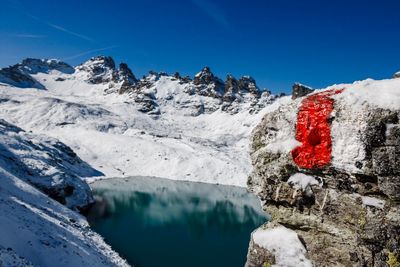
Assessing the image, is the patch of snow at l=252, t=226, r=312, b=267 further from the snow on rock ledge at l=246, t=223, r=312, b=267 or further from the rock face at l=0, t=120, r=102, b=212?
the rock face at l=0, t=120, r=102, b=212

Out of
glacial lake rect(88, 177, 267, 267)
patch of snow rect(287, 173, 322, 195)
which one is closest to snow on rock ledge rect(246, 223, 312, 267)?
patch of snow rect(287, 173, 322, 195)

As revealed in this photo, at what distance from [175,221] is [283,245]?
5858cm

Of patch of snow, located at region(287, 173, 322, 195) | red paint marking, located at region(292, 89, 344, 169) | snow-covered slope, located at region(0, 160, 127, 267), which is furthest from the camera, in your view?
snow-covered slope, located at region(0, 160, 127, 267)

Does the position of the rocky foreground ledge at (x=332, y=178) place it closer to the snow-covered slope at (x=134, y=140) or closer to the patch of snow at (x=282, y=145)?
the patch of snow at (x=282, y=145)

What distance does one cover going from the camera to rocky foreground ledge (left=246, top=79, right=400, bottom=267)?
367 inches

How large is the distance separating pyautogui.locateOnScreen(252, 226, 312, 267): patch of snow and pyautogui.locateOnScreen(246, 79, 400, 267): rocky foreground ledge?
3 cm

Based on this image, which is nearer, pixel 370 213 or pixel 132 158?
pixel 370 213

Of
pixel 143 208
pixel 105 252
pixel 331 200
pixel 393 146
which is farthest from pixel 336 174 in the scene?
pixel 143 208

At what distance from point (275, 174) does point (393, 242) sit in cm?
374

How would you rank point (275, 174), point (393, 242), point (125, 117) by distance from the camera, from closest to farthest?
point (393, 242) < point (275, 174) < point (125, 117)

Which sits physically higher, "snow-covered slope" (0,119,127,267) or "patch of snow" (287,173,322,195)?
"patch of snow" (287,173,322,195)

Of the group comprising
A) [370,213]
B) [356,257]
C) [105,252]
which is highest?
[370,213]

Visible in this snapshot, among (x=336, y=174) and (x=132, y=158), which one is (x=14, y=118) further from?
(x=336, y=174)

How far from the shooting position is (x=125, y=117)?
190 metres
